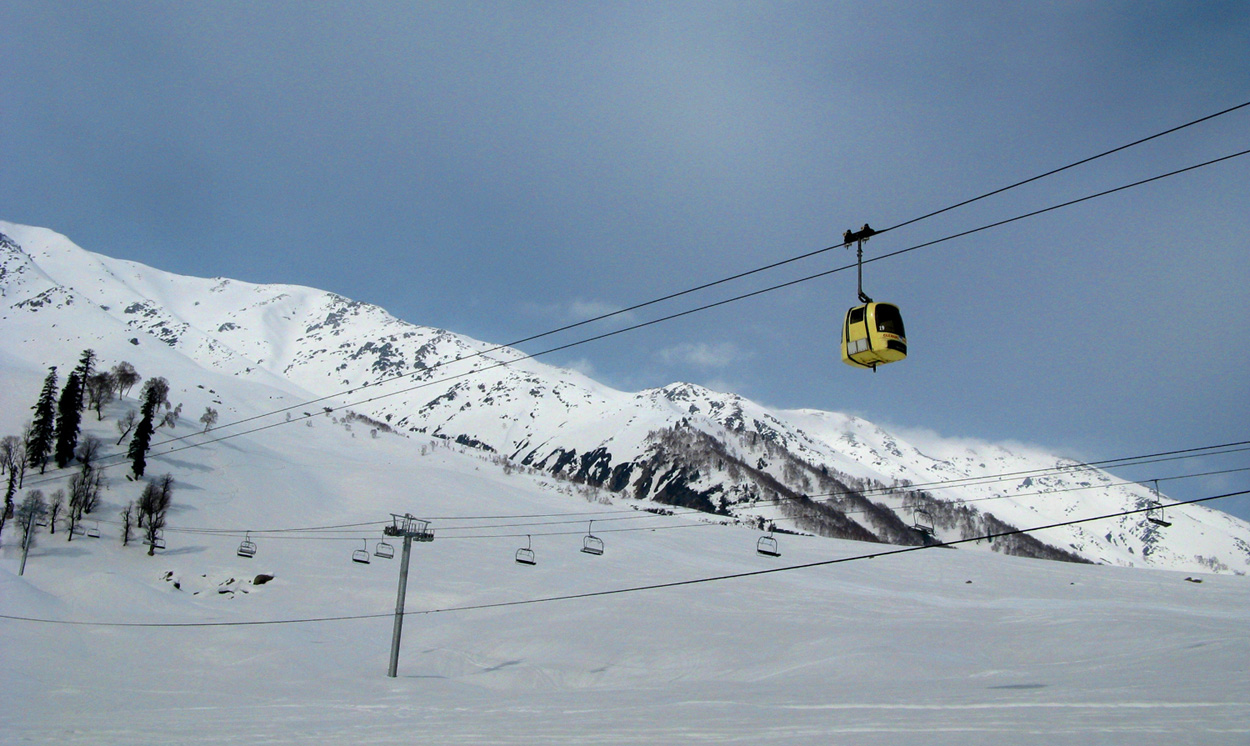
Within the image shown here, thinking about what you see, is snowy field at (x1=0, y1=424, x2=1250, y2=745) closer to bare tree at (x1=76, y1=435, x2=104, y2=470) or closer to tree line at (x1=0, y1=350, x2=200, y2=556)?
tree line at (x1=0, y1=350, x2=200, y2=556)

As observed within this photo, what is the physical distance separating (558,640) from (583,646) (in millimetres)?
2725

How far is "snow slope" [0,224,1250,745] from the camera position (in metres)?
12.9

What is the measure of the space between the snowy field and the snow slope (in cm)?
19

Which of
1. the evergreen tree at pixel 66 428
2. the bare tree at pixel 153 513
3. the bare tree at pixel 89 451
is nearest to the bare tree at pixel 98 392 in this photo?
the bare tree at pixel 89 451

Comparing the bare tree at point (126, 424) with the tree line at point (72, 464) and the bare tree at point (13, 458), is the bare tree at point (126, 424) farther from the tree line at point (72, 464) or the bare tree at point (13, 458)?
the bare tree at point (13, 458)

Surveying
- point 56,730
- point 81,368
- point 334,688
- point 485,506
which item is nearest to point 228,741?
point 56,730

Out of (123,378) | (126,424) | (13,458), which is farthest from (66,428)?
(123,378)

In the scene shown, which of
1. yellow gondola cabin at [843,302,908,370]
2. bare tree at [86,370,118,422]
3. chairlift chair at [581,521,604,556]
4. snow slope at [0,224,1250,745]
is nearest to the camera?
yellow gondola cabin at [843,302,908,370]

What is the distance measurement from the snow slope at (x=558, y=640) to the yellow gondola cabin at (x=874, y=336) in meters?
4.27

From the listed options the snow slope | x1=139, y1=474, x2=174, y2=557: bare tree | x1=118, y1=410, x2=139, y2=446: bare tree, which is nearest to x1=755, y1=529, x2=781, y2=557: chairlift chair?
the snow slope

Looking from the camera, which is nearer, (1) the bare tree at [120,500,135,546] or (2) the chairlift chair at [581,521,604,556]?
(2) the chairlift chair at [581,521,604,556]

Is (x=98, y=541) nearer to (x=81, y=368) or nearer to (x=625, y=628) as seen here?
(x=81, y=368)

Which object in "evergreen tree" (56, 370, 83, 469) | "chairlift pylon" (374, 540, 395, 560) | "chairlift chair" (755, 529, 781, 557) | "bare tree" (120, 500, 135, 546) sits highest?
"evergreen tree" (56, 370, 83, 469)

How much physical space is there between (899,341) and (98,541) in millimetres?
102497
